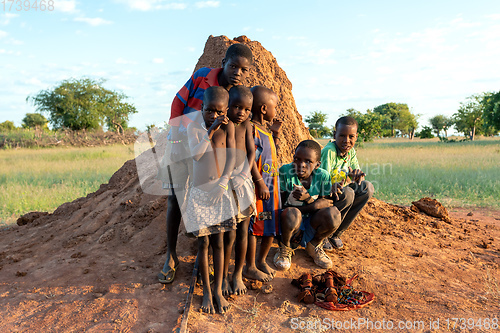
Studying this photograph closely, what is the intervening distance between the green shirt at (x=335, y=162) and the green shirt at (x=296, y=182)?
0.23 meters

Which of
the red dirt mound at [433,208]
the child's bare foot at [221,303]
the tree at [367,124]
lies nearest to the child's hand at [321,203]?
the child's bare foot at [221,303]

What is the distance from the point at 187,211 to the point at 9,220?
183 inches

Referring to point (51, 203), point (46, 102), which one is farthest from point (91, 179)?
point (46, 102)

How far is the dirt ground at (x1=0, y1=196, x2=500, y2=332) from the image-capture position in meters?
2.45

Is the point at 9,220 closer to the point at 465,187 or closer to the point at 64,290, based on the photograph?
the point at 64,290

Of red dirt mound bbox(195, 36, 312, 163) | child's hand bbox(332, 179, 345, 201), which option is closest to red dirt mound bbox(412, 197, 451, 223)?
red dirt mound bbox(195, 36, 312, 163)

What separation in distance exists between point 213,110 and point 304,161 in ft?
3.12

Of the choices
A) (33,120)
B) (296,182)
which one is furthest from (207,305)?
(33,120)

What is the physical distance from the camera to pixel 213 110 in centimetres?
241

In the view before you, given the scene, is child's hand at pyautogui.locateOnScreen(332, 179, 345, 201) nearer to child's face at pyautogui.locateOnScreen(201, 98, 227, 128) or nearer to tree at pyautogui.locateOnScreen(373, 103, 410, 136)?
child's face at pyautogui.locateOnScreen(201, 98, 227, 128)

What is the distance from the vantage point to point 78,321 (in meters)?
2.43

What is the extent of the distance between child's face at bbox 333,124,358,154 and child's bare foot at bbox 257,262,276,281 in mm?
1262

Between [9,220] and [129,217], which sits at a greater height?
[129,217]

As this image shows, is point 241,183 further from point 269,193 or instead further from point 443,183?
point 443,183
